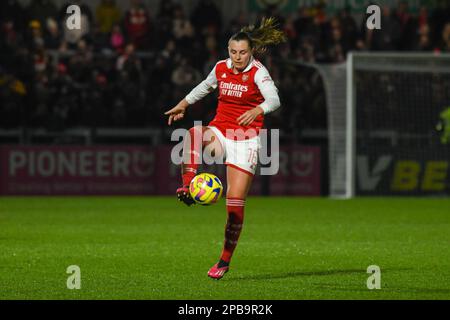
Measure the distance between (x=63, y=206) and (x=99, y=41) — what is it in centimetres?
479

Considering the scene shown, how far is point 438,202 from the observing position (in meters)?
20.1

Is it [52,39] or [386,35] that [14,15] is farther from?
[386,35]

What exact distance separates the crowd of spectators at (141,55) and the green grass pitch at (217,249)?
7.32 feet

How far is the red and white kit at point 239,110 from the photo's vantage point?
9.17 metres

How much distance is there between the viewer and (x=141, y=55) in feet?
72.2

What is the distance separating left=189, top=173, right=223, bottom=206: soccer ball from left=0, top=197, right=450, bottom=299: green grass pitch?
2.27 feet

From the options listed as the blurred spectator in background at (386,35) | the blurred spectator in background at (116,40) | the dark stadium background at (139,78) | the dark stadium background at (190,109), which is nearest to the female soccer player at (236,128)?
the dark stadium background at (190,109)

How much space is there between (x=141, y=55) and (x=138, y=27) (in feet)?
2.50

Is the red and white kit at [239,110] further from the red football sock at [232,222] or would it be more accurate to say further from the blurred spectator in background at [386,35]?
the blurred spectator in background at [386,35]

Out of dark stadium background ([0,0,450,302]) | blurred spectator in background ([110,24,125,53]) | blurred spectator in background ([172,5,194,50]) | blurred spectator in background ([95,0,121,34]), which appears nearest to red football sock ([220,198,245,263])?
dark stadium background ([0,0,450,302])

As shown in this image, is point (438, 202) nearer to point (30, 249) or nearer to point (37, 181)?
point (37, 181)

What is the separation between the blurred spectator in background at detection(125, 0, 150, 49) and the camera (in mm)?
22406

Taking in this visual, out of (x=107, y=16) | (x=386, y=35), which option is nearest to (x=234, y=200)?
(x=386, y=35)

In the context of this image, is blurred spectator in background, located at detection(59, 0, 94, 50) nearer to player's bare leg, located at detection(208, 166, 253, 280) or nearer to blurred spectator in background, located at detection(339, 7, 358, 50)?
blurred spectator in background, located at detection(339, 7, 358, 50)
